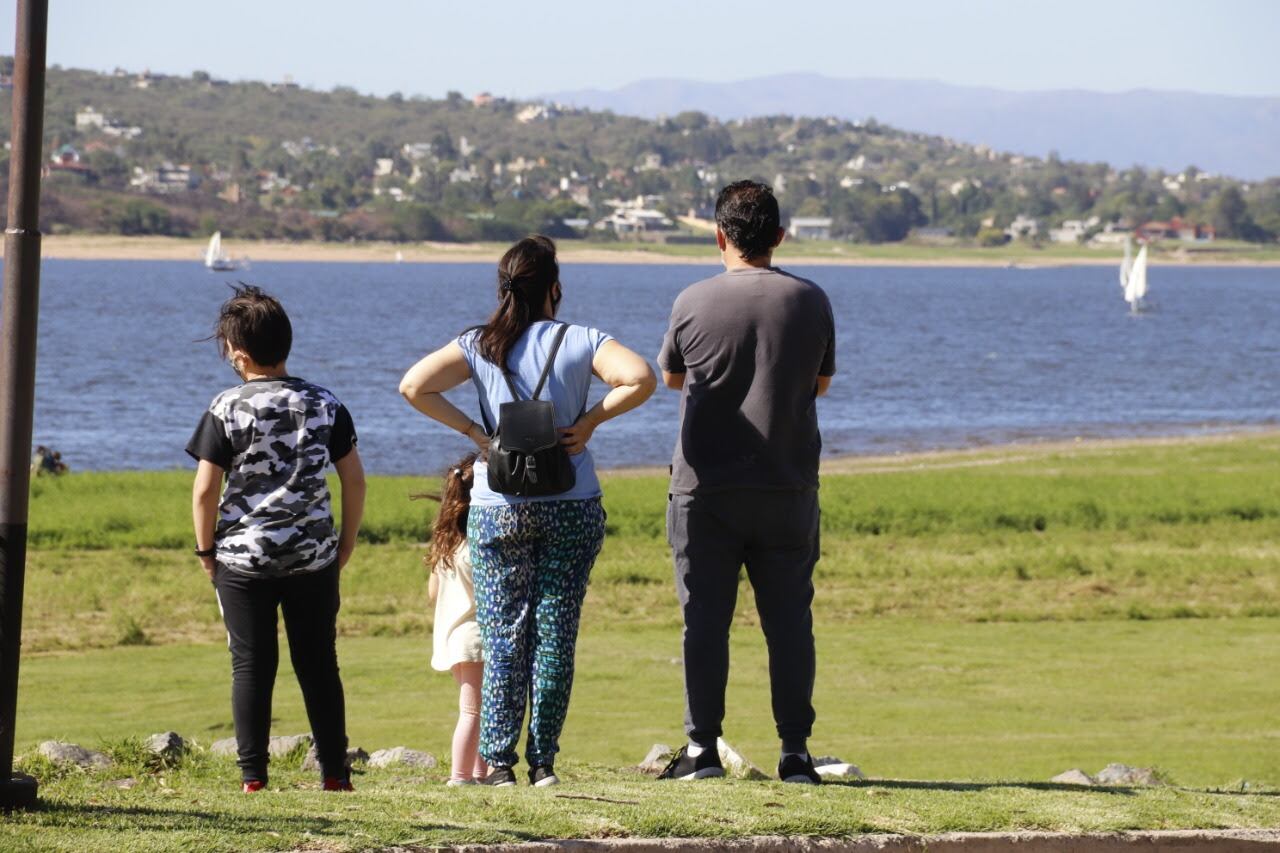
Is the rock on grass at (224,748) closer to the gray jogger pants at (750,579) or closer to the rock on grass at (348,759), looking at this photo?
the rock on grass at (348,759)

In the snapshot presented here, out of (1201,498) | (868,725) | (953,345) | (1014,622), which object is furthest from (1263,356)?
(868,725)

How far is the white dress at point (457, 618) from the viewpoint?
6.47m

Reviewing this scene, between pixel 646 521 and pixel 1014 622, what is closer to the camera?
pixel 1014 622

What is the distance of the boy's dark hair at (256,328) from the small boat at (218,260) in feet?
456

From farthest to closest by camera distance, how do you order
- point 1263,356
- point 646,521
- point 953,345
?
point 953,345 → point 1263,356 → point 646,521

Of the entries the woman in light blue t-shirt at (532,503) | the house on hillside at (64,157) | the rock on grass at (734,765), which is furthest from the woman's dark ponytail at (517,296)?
the house on hillside at (64,157)

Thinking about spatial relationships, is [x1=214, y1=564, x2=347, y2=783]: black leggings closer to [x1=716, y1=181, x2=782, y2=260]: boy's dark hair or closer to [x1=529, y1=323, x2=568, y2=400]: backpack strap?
[x1=529, y1=323, x2=568, y2=400]: backpack strap

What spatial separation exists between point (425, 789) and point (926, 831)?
1.65 metres

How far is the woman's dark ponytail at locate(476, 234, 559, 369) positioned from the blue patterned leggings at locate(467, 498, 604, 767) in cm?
54

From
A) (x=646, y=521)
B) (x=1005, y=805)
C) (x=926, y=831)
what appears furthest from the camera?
(x=646, y=521)

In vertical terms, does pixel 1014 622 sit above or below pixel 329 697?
below

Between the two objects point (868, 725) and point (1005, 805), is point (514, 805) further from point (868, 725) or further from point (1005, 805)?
point (868, 725)

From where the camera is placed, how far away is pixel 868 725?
1020 centimetres

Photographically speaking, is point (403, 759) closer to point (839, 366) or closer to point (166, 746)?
point (166, 746)
